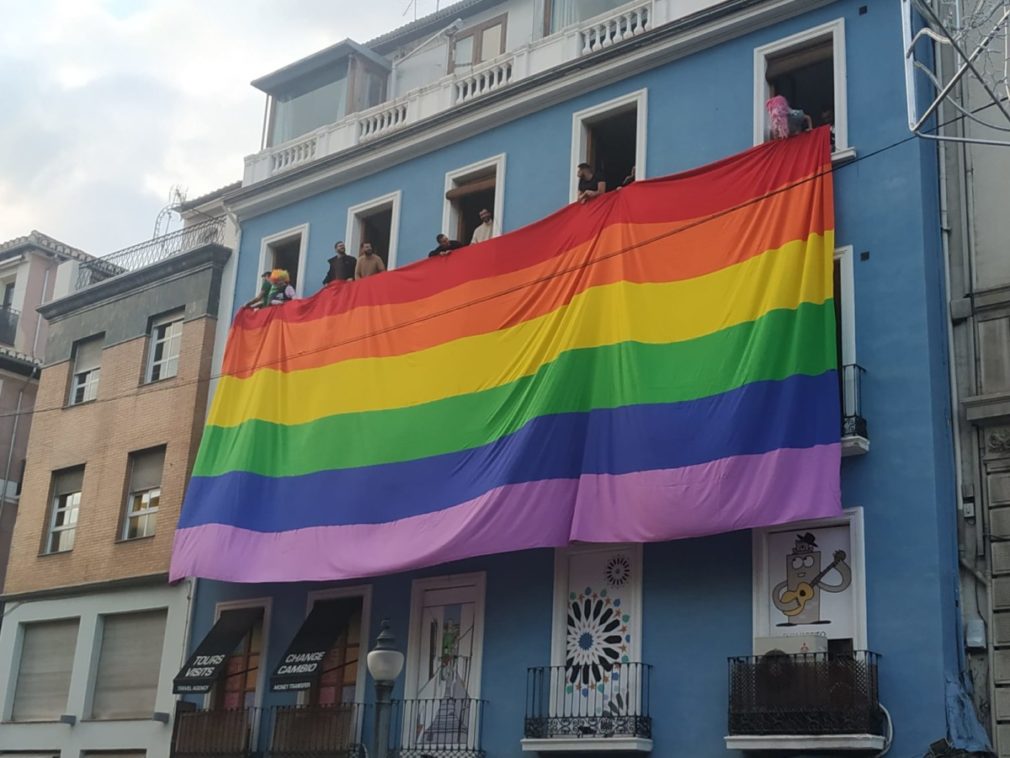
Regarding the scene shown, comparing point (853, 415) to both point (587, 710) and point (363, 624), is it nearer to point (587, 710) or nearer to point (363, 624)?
point (587, 710)

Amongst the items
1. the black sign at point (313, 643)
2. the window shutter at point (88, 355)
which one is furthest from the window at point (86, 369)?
the black sign at point (313, 643)

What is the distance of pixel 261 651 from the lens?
928 inches

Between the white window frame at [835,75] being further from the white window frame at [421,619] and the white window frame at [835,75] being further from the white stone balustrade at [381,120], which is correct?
the white window frame at [421,619]

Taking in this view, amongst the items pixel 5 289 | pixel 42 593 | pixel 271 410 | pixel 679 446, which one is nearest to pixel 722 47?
pixel 679 446

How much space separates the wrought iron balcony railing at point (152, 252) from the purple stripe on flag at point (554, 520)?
8.20m

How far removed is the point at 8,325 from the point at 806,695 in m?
30.1

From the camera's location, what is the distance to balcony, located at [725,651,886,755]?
15.9m

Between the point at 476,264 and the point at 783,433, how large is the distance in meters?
6.61

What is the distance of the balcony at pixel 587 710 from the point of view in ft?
58.7

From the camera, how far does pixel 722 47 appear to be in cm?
2083

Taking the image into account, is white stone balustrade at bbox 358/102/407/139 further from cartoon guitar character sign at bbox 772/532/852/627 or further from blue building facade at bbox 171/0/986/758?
cartoon guitar character sign at bbox 772/532/852/627

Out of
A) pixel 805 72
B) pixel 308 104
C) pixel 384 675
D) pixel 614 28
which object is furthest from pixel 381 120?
pixel 384 675

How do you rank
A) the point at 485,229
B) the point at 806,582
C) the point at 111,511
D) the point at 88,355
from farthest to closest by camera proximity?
1. the point at 88,355
2. the point at 111,511
3. the point at 485,229
4. the point at 806,582

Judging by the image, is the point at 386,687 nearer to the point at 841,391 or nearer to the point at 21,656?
the point at 841,391
